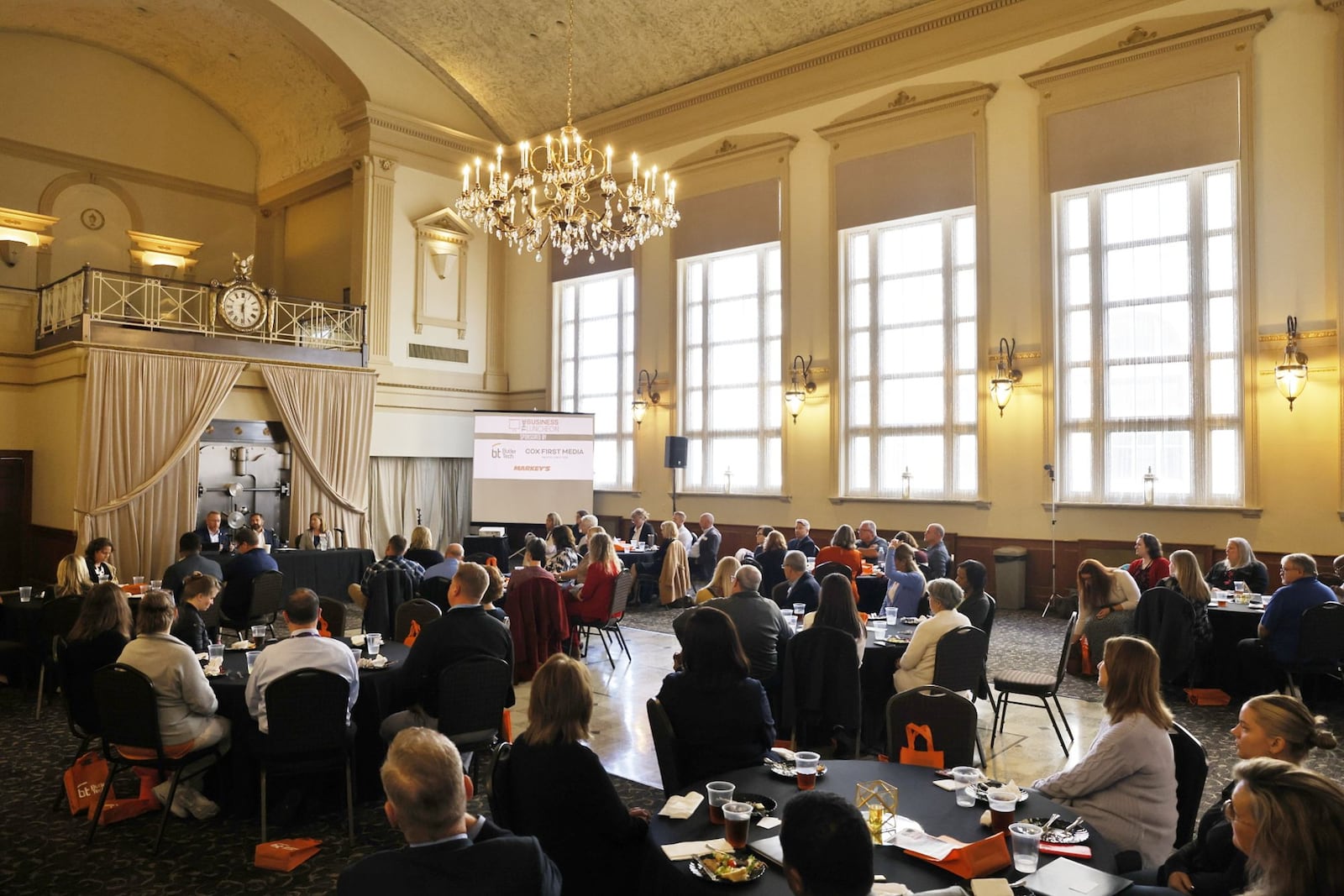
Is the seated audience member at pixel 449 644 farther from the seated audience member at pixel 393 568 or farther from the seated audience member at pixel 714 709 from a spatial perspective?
the seated audience member at pixel 393 568

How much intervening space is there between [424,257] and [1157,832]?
1395 centimetres

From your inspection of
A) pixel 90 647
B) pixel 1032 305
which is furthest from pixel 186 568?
pixel 1032 305

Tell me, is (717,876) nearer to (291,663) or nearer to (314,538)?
(291,663)

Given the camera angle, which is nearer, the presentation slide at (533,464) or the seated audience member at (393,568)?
the seated audience member at (393,568)

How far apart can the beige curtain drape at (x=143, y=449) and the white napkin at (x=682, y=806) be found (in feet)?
33.0

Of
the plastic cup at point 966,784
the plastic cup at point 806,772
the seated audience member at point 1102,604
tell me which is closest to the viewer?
the plastic cup at point 966,784

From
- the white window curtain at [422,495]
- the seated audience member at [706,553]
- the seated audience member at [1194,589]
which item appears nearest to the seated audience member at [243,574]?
the seated audience member at [706,553]

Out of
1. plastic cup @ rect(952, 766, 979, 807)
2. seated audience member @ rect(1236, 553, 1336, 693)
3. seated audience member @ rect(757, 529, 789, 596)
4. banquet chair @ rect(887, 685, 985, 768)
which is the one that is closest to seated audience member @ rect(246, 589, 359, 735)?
banquet chair @ rect(887, 685, 985, 768)

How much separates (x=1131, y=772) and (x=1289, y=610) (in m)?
4.18

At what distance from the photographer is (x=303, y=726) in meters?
4.15

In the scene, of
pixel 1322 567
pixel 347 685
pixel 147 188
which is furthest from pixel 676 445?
pixel 147 188

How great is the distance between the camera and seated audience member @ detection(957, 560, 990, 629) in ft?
19.4

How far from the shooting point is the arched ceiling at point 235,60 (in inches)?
530

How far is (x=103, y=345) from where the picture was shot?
10391 millimetres
